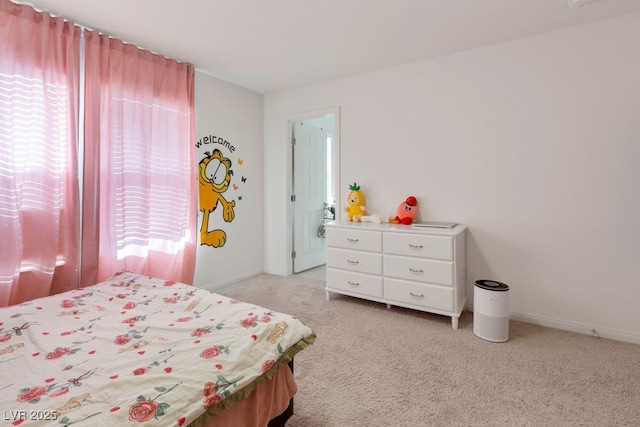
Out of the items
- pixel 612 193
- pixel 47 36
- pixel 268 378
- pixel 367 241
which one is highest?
pixel 47 36

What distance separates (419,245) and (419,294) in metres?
0.44

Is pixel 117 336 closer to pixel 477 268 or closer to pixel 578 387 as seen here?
pixel 578 387

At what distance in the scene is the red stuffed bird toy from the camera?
3.06m

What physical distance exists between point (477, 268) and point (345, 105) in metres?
2.26

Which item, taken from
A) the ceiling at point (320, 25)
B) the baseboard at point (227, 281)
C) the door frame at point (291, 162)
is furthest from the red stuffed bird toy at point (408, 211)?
the baseboard at point (227, 281)

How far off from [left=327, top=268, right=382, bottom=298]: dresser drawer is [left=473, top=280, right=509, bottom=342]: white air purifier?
87cm

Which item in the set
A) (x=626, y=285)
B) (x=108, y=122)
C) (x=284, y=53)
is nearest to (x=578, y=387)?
(x=626, y=285)

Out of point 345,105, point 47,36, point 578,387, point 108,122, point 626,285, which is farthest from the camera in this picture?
point 345,105

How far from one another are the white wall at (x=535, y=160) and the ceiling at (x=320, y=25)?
0.76ft

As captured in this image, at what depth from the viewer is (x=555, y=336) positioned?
2.40 meters


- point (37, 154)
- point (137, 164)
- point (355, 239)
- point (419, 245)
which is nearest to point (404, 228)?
point (419, 245)

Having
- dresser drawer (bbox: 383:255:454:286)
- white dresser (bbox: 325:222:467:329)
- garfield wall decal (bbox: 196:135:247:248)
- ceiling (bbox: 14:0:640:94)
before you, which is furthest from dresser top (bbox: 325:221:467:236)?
ceiling (bbox: 14:0:640:94)

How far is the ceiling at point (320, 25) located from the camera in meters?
2.15

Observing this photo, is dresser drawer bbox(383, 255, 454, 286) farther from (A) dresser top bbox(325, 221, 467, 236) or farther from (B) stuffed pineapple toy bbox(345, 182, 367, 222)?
(B) stuffed pineapple toy bbox(345, 182, 367, 222)
